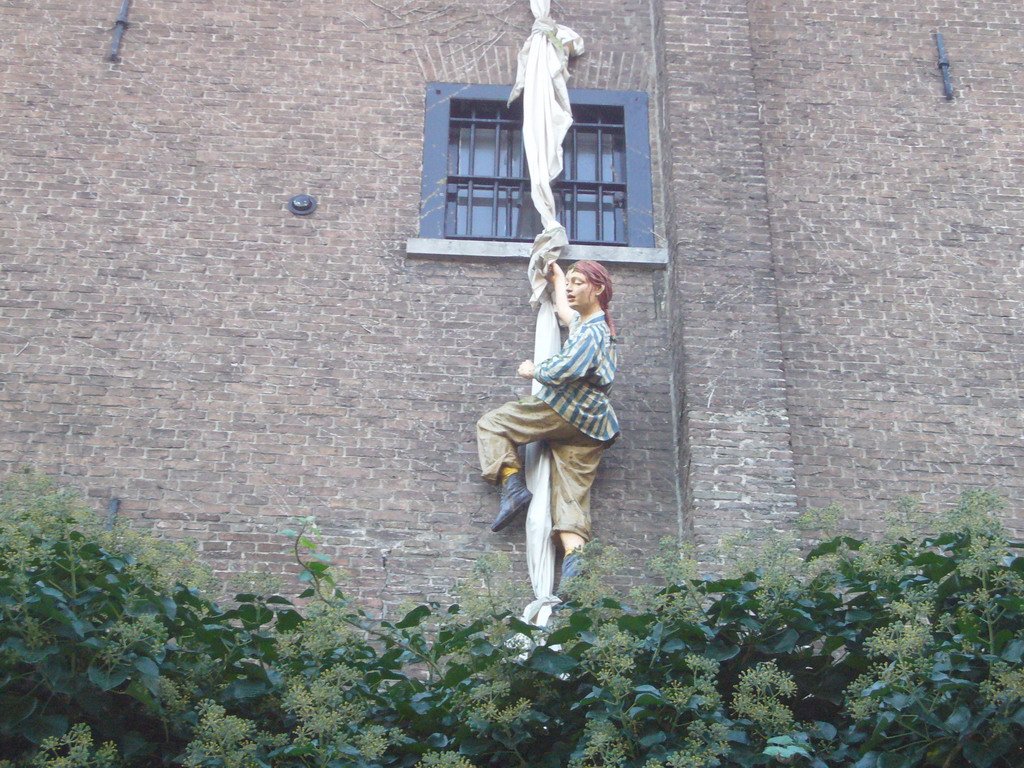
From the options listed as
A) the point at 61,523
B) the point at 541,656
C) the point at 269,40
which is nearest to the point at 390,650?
the point at 541,656

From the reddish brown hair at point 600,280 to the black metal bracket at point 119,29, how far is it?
454 cm

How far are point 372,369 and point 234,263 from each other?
145cm

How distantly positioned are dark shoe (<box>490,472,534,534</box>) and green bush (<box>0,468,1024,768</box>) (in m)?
2.39

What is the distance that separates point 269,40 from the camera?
14.0m

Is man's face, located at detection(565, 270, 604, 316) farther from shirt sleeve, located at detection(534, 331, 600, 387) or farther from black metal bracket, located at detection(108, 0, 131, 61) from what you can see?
black metal bracket, located at detection(108, 0, 131, 61)

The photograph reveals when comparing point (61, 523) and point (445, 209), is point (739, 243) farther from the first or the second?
point (61, 523)

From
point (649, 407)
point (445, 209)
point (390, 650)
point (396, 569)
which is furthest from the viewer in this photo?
point (445, 209)

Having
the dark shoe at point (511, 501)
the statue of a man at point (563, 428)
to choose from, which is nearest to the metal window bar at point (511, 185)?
the statue of a man at point (563, 428)

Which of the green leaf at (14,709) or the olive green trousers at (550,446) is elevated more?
the olive green trousers at (550,446)

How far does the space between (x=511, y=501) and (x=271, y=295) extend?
2629 mm

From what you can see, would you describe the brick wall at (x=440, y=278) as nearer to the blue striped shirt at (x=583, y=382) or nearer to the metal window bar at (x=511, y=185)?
the metal window bar at (x=511, y=185)

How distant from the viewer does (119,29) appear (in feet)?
45.4

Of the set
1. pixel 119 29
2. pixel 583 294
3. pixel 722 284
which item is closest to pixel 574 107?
pixel 722 284

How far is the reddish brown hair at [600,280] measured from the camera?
1212cm
